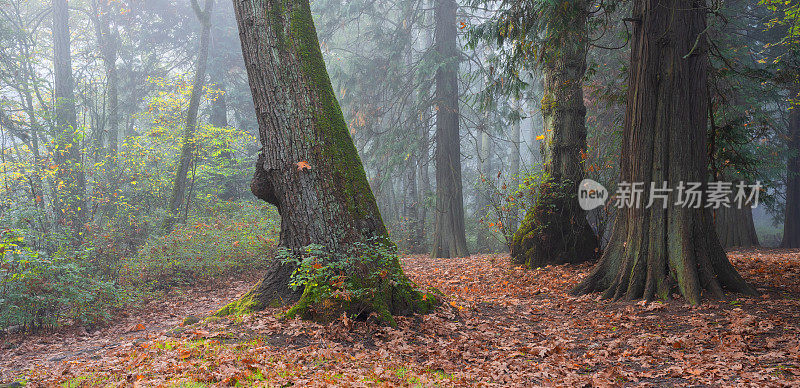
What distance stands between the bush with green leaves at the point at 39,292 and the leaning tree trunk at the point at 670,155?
7.53 m

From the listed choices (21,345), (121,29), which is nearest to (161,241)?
(21,345)

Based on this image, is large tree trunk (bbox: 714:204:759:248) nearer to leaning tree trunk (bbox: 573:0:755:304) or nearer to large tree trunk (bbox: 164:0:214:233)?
leaning tree trunk (bbox: 573:0:755:304)

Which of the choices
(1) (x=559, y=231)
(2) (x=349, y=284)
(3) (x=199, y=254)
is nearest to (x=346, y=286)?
(2) (x=349, y=284)

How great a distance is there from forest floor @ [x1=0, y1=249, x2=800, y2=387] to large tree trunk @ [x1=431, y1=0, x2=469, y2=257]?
761 cm

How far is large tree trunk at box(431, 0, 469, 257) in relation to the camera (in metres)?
14.3

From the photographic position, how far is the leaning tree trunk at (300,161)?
17.5 feet

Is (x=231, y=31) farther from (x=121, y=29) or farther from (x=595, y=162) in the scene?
(x=595, y=162)

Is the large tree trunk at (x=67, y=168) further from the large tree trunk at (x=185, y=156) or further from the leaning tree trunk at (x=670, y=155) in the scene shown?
the leaning tree trunk at (x=670, y=155)

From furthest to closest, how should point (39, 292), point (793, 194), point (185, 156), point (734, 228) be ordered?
1. point (793, 194)
2. point (734, 228)
3. point (185, 156)
4. point (39, 292)

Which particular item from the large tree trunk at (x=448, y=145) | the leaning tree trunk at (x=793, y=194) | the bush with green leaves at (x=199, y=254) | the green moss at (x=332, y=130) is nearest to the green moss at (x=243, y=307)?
the green moss at (x=332, y=130)

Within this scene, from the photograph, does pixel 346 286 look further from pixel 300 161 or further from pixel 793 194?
pixel 793 194

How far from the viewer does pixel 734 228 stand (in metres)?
14.1

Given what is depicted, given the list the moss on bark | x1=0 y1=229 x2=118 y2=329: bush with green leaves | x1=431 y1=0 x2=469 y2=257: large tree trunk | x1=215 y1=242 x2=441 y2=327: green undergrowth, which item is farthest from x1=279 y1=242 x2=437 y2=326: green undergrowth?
x1=431 y1=0 x2=469 y2=257: large tree trunk

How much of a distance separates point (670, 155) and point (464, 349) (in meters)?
4.08
